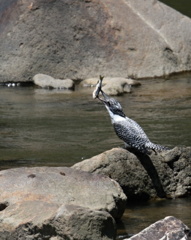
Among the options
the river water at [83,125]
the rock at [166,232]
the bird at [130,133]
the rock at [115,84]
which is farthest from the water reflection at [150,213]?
the rock at [115,84]

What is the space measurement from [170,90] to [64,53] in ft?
6.46

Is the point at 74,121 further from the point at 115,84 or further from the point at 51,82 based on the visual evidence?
the point at 51,82

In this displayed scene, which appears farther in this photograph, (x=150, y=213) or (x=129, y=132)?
(x=129, y=132)

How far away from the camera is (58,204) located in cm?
642

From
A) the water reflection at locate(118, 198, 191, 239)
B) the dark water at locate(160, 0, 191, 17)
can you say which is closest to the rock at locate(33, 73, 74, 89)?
the dark water at locate(160, 0, 191, 17)

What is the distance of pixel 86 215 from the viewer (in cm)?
590

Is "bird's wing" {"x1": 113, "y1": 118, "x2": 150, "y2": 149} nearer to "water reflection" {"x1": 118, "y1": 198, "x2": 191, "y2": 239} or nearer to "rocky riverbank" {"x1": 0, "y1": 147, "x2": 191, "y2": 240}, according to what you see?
"rocky riverbank" {"x1": 0, "y1": 147, "x2": 191, "y2": 240}

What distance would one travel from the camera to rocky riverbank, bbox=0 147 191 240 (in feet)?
19.4

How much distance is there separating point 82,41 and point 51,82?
1047 mm

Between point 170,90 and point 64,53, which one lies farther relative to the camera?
point 64,53

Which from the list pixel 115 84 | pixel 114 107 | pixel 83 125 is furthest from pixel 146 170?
pixel 115 84

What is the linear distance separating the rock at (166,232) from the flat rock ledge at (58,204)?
70 centimetres

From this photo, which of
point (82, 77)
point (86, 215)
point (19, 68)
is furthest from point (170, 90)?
point (86, 215)

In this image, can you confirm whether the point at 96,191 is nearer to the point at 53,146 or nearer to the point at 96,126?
the point at 53,146
